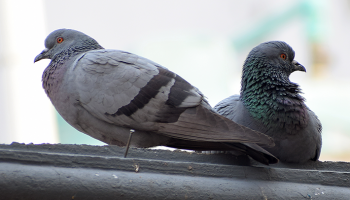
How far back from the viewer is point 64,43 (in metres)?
3.19

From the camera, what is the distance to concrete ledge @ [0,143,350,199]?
1720mm

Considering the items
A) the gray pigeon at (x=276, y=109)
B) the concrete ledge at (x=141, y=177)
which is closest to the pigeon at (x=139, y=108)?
the concrete ledge at (x=141, y=177)

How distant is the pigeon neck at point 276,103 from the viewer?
107 inches

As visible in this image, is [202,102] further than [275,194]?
Yes

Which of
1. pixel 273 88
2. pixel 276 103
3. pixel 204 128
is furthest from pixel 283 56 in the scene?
pixel 204 128

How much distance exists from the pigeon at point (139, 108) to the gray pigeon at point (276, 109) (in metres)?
0.41

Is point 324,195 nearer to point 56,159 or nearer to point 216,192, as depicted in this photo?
point 216,192

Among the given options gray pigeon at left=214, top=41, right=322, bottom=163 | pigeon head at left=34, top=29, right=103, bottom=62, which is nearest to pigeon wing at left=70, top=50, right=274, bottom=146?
gray pigeon at left=214, top=41, right=322, bottom=163

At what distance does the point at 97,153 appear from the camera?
6.72 feet

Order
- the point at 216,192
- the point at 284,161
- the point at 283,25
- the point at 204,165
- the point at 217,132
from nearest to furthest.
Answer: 1. the point at 216,192
2. the point at 204,165
3. the point at 217,132
4. the point at 284,161
5. the point at 283,25

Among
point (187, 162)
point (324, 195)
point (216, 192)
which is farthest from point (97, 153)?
point (324, 195)

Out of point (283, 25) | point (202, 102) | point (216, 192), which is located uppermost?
point (283, 25)

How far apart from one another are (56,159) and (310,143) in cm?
181

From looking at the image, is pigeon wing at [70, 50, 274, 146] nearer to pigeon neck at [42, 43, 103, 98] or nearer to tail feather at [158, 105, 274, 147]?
tail feather at [158, 105, 274, 147]
